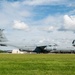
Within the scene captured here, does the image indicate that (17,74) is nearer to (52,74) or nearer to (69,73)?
(52,74)

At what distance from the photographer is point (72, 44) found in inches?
5896

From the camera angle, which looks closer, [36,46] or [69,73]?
[69,73]

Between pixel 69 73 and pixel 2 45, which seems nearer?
pixel 69 73

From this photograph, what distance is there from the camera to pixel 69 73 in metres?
19.6

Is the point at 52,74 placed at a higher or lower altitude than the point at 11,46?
lower

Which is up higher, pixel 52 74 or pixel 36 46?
pixel 36 46

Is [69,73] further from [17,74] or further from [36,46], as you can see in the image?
[36,46]

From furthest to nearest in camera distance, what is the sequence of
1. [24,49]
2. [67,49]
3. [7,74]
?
[24,49] < [67,49] < [7,74]

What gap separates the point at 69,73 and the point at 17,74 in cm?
340

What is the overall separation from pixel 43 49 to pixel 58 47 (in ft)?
28.6

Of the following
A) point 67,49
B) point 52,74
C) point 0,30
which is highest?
point 0,30

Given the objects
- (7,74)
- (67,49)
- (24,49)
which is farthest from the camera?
(24,49)

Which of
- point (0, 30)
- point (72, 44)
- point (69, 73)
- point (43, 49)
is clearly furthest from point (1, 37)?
point (69, 73)

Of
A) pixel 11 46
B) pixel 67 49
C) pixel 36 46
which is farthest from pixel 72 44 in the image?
pixel 11 46
